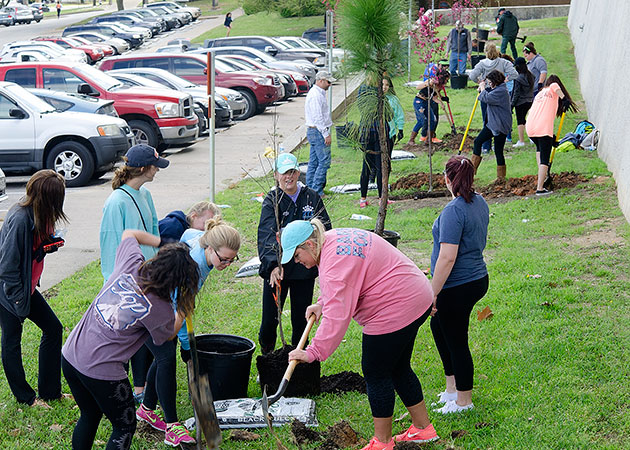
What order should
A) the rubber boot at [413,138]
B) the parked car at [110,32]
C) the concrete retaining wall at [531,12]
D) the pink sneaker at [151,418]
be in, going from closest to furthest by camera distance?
1. the pink sneaker at [151,418]
2. the rubber boot at [413,138]
3. the concrete retaining wall at [531,12]
4. the parked car at [110,32]

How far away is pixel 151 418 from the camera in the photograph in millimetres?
5031

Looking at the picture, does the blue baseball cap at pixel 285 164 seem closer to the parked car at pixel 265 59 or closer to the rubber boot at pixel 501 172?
the rubber boot at pixel 501 172

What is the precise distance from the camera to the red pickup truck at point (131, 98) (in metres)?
16.3

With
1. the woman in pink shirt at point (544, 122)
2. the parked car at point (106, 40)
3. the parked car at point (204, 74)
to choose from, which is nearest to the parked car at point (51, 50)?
the parked car at point (106, 40)

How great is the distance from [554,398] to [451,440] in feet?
2.84

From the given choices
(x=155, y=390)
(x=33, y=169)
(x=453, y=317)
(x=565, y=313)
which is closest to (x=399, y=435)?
(x=453, y=317)

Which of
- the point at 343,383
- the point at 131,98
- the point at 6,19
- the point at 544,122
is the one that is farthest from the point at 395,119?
the point at 6,19

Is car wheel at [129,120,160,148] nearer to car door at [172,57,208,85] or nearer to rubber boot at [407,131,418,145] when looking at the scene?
rubber boot at [407,131,418,145]

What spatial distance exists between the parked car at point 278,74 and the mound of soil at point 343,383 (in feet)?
62.1

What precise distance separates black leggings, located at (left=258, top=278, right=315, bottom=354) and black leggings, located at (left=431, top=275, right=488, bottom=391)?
1121 mm

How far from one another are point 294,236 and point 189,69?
63.9ft

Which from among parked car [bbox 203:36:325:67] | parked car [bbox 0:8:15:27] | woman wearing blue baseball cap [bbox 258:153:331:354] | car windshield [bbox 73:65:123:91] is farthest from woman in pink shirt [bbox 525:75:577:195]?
parked car [bbox 0:8:15:27]

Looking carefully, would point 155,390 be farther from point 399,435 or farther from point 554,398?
point 554,398

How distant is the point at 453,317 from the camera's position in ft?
16.1
